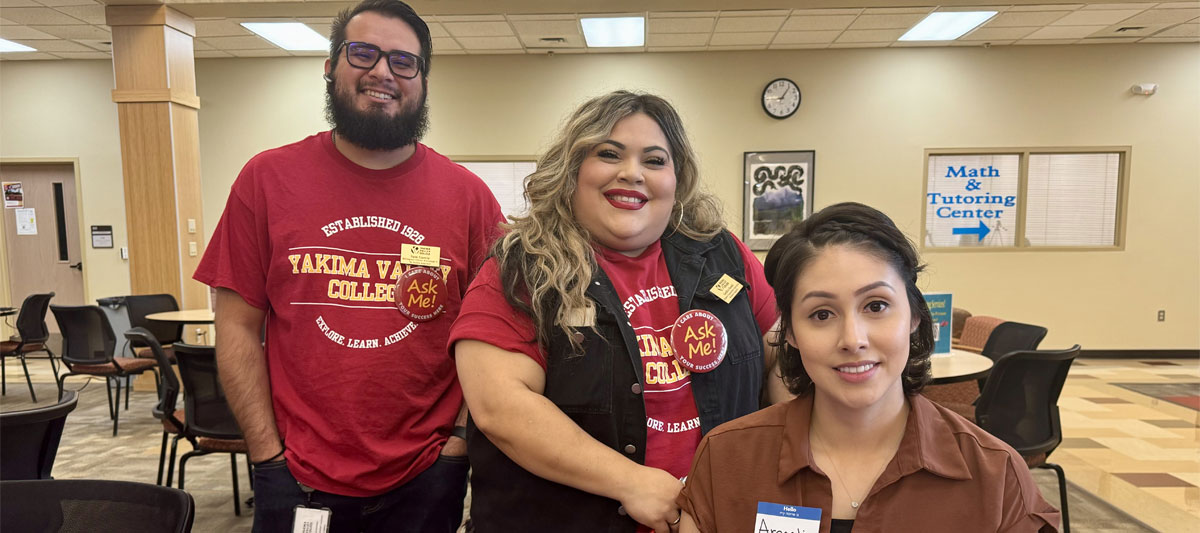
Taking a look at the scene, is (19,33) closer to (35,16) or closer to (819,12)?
(35,16)

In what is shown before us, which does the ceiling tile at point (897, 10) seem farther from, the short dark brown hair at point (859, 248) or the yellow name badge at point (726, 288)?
the short dark brown hair at point (859, 248)

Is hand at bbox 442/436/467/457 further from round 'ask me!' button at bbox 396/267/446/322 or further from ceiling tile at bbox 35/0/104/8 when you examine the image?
ceiling tile at bbox 35/0/104/8

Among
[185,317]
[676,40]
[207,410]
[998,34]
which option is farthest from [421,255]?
[998,34]

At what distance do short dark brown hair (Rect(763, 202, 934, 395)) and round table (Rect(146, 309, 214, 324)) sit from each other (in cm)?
459

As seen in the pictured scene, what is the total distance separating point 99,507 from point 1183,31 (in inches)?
354

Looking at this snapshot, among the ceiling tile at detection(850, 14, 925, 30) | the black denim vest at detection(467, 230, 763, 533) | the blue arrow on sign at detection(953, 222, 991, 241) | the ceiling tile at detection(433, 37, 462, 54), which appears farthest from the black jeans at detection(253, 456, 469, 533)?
the blue arrow on sign at detection(953, 222, 991, 241)

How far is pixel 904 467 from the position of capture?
100 cm

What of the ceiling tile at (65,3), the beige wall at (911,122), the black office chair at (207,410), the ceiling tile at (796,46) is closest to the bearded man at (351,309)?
the black office chair at (207,410)

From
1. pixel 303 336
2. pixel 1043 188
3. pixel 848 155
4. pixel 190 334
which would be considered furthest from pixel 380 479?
pixel 1043 188

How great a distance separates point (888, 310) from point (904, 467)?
0.80 ft

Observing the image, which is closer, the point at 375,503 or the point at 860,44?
the point at 375,503

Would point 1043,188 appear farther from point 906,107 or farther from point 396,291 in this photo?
point 396,291

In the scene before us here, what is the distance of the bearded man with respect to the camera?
1.49m

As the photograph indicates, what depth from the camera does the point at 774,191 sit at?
7.07 metres
